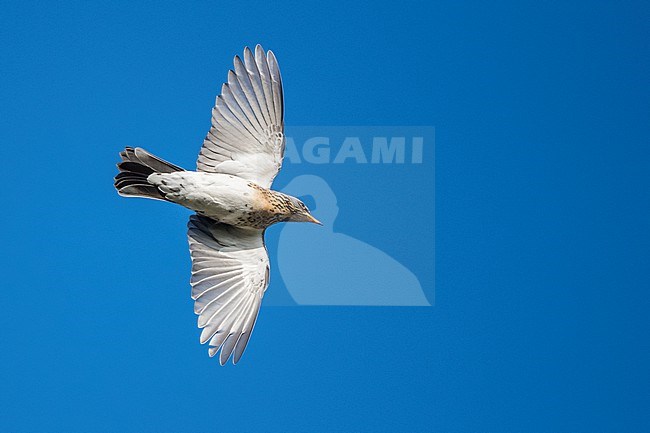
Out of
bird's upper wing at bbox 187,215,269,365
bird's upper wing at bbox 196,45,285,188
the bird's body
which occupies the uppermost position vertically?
bird's upper wing at bbox 196,45,285,188

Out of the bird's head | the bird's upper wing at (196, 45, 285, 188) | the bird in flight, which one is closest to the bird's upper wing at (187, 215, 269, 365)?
the bird in flight

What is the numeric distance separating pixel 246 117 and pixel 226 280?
0.93m

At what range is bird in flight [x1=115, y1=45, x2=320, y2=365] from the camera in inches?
220

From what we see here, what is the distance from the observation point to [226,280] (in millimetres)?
5789

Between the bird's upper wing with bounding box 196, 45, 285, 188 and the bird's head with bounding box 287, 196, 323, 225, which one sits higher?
the bird's upper wing with bounding box 196, 45, 285, 188

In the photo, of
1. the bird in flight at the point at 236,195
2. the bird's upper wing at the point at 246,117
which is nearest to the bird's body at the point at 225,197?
the bird in flight at the point at 236,195

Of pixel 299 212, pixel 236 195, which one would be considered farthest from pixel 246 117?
pixel 299 212

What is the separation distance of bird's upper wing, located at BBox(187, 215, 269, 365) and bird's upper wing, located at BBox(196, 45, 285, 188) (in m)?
0.37

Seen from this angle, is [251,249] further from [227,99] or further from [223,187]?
[227,99]

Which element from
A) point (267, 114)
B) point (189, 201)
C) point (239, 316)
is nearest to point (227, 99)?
point (267, 114)

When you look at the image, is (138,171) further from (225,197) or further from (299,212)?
(299,212)

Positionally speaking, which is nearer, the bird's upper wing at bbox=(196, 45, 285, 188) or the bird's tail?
the bird's tail

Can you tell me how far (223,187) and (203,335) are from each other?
0.82m

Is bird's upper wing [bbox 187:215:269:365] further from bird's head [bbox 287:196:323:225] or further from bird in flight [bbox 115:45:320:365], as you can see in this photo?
bird's head [bbox 287:196:323:225]
